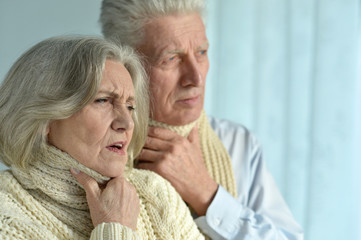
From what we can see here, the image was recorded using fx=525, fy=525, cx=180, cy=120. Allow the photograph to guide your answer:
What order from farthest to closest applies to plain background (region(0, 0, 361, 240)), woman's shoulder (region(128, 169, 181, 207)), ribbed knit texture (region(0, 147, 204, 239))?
plain background (region(0, 0, 361, 240))
woman's shoulder (region(128, 169, 181, 207))
ribbed knit texture (region(0, 147, 204, 239))

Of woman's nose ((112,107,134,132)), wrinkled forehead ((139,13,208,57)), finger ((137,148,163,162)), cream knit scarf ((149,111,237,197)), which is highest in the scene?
wrinkled forehead ((139,13,208,57))

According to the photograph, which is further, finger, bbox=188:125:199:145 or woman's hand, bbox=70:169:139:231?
finger, bbox=188:125:199:145

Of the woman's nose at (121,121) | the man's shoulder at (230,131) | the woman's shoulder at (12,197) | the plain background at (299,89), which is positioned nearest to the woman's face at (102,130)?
the woman's nose at (121,121)

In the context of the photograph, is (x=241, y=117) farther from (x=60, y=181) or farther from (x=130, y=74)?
(x=60, y=181)

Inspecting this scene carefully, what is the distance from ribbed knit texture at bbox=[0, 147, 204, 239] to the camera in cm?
128

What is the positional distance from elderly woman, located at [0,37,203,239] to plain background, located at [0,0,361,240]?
1011 mm

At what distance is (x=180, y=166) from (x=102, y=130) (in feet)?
1.55

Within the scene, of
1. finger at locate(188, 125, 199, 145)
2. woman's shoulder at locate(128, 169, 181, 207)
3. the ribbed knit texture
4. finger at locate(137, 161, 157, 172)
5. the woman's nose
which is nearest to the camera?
→ the ribbed knit texture

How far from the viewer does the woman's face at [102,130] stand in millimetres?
1348

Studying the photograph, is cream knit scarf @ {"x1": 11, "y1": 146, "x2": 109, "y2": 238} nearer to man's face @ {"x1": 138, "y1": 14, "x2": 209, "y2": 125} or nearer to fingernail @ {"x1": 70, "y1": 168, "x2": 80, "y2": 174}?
fingernail @ {"x1": 70, "y1": 168, "x2": 80, "y2": 174}

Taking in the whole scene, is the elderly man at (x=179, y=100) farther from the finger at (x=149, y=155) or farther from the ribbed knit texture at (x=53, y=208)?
the ribbed knit texture at (x=53, y=208)

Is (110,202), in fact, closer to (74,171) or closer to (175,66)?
(74,171)

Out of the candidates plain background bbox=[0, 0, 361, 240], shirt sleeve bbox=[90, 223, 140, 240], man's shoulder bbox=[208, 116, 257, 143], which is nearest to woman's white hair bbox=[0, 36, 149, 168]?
shirt sleeve bbox=[90, 223, 140, 240]

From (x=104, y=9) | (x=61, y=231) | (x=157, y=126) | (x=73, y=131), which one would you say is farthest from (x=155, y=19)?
(x=61, y=231)
